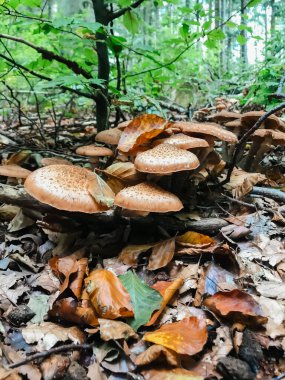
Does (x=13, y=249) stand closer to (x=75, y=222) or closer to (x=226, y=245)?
(x=75, y=222)

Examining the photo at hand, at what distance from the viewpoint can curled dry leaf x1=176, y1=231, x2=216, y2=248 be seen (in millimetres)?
2787

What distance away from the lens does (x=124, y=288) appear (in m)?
2.34

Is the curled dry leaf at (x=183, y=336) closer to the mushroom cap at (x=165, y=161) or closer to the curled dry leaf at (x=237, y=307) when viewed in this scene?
the curled dry leaf at (x=237, y=307)

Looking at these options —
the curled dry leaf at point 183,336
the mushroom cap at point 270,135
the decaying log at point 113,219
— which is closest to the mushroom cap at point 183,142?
the decaying log at point 113,219

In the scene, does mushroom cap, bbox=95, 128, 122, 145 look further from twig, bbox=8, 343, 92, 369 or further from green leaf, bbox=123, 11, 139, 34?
twig, bbox=8, 343, 92, 369

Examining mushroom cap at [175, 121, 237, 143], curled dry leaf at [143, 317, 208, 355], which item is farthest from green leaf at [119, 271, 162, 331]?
mushroom cap at [175, 121, 237, 143]

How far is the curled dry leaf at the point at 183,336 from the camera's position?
1.81 metres

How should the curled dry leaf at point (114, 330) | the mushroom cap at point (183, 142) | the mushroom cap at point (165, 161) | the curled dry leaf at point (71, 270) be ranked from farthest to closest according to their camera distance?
the mushroom cap at point (183, 142) < the mushroom cap at point (165, 161) < the curled dry leaf at point (71, 270) < the curled dry leaf at point (114, 330)

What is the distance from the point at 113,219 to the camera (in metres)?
2.98

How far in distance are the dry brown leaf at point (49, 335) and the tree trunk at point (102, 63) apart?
2.67m

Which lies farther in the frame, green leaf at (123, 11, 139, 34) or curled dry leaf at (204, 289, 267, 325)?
green leaf at (123, 11, 139, 34)

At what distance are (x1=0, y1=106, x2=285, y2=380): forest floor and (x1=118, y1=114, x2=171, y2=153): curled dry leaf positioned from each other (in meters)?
0.68

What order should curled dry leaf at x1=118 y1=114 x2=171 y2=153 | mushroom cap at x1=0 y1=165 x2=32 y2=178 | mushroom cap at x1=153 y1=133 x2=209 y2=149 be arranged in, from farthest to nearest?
mushroom cap at x1=0 y1=165 x2=32 y2=178 < curled dry leaf at x1=118 y1=114 x2=171 y2=153 < mushroom cap at x1=153 y1=133 x2=209 y2=149

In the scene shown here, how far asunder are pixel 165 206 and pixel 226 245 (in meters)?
0.62
